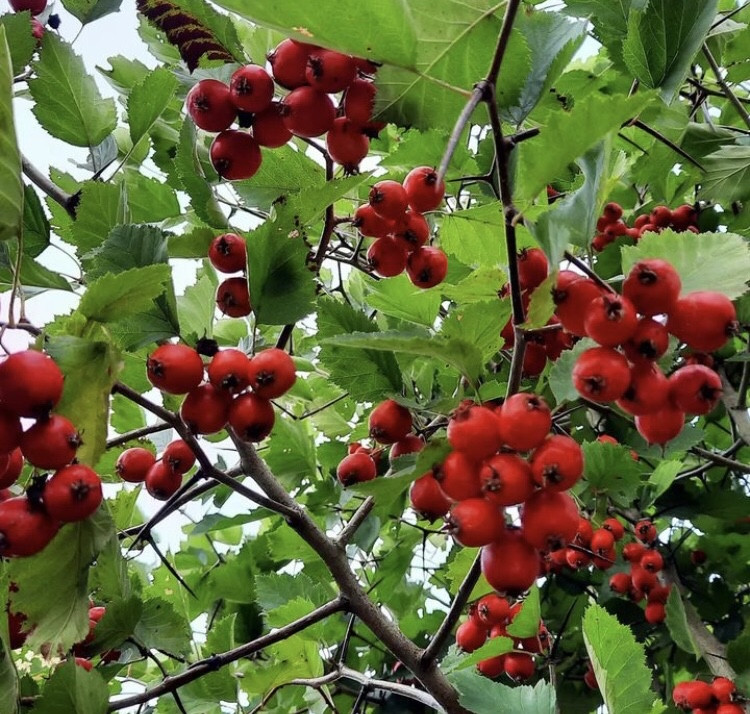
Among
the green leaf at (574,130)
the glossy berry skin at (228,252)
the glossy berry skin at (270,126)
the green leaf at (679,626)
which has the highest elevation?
the green leaf at (574,130)

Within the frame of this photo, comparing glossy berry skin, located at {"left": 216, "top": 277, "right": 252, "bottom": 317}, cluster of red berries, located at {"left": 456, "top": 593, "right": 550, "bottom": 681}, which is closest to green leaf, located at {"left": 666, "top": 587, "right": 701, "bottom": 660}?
cluster of red berries, located at {"left": 456, "top": 593, "right": 550, "bottom": 681}

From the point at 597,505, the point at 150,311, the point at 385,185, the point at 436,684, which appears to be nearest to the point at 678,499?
the point at 597,505

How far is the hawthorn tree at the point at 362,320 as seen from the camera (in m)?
1.06

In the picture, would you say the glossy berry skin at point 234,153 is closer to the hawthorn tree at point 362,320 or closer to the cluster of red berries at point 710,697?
the hawthorn tree at point 362,320

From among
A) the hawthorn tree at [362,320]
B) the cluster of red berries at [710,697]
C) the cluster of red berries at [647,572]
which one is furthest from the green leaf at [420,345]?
the cluster of red berries at [647,572]

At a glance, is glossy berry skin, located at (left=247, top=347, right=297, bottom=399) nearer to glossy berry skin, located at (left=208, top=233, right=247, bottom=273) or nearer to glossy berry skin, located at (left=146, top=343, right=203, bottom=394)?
glossy berry skin, located at (left=146, top=343, right=203, bottom=394)

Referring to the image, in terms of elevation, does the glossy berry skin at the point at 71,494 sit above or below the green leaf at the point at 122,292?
A: below

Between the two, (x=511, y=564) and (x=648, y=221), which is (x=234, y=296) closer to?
(x=511, y=564)

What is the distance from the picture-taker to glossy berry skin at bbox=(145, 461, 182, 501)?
1.67 metres

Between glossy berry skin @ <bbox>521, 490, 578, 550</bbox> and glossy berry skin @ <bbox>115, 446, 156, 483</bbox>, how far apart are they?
1.00 metres

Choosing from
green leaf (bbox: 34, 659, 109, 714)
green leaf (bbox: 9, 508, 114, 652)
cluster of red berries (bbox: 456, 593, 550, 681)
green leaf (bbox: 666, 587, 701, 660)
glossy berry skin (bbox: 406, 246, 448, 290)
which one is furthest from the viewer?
green leaf (bbox: 666, 587, 701, 660)

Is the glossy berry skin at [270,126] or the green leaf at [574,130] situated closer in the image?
the green leaf at [574,130]

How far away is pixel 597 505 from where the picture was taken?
2.42m

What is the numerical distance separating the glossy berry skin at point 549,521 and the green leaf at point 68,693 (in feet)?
2.84
